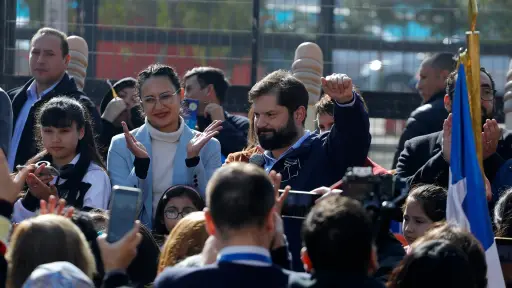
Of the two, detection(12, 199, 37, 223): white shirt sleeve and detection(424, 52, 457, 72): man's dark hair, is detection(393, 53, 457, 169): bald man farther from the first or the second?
detection(12, 199, 37, 223): white shirt sleeve

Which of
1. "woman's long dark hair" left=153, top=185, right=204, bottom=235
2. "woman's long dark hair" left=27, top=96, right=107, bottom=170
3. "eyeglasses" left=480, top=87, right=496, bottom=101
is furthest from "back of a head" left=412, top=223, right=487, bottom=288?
"woman's long dark hair" left=27, top=96, right=107, bottom=170

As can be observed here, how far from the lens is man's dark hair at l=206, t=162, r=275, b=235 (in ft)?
12.8

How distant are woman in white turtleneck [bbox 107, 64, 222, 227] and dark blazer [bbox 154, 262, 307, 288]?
102 inches

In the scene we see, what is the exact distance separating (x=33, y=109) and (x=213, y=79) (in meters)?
→ 1.40

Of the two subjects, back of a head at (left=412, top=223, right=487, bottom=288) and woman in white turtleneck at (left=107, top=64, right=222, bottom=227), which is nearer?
back of a head at (left=412, top=223, right=487, bottom=288)

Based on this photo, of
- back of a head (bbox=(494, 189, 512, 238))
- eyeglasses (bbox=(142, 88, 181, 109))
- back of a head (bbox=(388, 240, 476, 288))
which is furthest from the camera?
eyeglasses (bbox=(142, 88, 181, 109))

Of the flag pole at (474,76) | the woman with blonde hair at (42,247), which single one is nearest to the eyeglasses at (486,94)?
the flag pole at (474,76)

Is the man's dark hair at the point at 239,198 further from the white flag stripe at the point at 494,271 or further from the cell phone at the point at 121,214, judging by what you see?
the white flag stripe at the point at 494,271

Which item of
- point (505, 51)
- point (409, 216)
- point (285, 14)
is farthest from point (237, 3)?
point (409, 216)

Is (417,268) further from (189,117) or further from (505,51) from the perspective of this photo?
(505,51)

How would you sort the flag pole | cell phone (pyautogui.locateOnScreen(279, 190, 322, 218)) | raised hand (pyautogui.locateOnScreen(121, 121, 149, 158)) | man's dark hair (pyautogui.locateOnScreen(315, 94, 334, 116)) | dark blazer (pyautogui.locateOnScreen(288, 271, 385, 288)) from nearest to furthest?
dark blazer (pyautogui.locateOnScreen(288, 271, 385, 288))
cell phone (pyautogui.locateOnScreen(279, 190, 322, 218))
the flag pole
raised hand (pyautogui.locateOnScreen(121, 121, 149, 158))
man's dark hair (pyautogui.locateOnScreen(315, 94, 334, 116))

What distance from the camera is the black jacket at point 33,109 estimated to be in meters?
7.48

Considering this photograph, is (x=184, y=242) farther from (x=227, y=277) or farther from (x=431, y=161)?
(x=431, y=161)

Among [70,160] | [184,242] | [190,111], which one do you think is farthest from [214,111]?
[184,242]
